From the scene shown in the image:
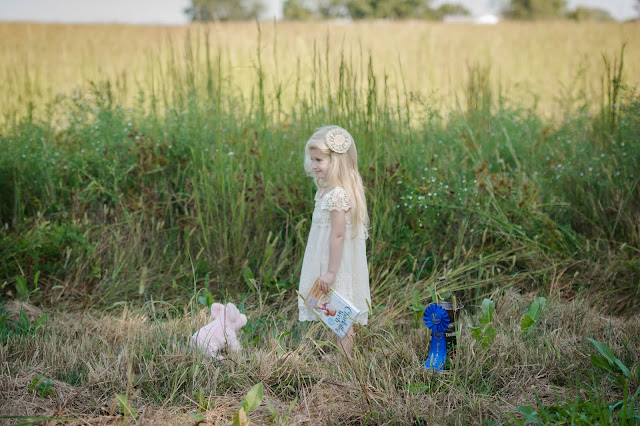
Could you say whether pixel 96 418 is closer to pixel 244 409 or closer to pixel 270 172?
pixel 244 409

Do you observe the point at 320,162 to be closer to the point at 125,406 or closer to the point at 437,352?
the point at 437,352

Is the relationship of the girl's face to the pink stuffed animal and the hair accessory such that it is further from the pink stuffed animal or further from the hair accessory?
the pink stuffed animal

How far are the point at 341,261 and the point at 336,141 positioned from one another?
53 cm

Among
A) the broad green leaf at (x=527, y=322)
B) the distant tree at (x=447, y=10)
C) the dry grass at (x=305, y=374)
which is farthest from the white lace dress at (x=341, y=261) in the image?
the distant tree at (x=447, y=10)

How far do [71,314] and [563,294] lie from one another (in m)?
2.55

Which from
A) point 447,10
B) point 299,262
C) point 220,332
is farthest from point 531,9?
point 220,332

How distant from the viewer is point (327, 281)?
2.33 m

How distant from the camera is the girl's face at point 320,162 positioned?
2404 mm

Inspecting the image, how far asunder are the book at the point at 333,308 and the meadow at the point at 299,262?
0.13 meters

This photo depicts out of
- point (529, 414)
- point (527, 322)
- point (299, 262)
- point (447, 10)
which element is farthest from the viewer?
point (447, 10)

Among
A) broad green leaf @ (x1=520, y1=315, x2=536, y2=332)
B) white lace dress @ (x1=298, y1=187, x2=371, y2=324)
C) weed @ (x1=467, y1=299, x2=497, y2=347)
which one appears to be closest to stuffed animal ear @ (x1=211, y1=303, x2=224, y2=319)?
white lace dress @ (x1=298, y1=187, x2=371, y2=324)

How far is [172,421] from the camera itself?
1774mm

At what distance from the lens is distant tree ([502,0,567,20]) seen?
26234 mm

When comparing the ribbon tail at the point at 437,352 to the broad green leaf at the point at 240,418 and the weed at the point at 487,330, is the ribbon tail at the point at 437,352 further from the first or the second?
the broad green leaf at the point at 240,418
